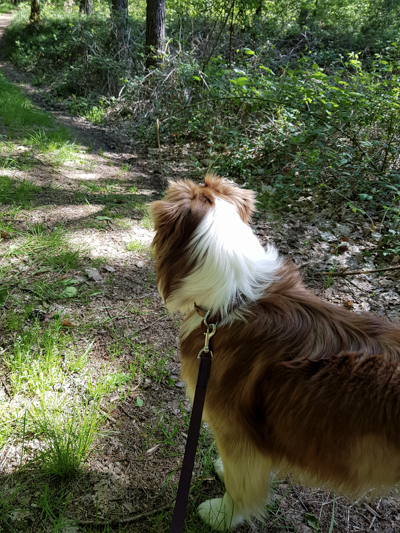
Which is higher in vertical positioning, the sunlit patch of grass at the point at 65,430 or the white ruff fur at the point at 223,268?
the white ruff fur at the point at 223,268

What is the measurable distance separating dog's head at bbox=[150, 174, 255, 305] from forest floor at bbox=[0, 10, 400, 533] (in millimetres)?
1077

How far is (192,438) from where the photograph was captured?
1.50 metres

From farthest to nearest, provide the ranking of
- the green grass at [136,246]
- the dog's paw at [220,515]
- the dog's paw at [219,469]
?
the green grass at [136,246] → the dog's paw at [219,469] → the dog's paw at [220,515]

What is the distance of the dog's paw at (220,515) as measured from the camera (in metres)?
1.83

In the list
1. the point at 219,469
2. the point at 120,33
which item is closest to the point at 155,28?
the point at 120,33

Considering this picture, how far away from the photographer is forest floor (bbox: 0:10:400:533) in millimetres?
1919

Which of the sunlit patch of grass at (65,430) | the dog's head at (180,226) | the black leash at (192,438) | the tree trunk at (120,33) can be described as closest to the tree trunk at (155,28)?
the tree trunk at (120,33)

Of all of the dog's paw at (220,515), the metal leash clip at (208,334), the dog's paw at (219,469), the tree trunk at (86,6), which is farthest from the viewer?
the tree trunk at (86,6)

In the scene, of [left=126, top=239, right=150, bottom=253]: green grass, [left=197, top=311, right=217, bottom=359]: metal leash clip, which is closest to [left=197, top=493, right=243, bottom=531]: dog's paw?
[left=197, top=311, right=217, bottom=359]: metal leash clip

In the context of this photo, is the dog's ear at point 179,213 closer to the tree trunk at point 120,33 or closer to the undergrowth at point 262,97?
the undergrowth at point 262,97

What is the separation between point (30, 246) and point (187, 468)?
2859 mm

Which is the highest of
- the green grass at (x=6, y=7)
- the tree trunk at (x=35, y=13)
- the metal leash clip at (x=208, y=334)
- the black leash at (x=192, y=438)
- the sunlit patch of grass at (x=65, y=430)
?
the green grass at (x=6, y=7)

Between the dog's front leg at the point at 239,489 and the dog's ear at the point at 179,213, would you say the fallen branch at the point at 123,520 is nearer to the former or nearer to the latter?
the dog's front leg at the point at 239,489

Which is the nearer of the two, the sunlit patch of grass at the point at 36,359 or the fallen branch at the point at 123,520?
the fallen branch at the point at 123,520
